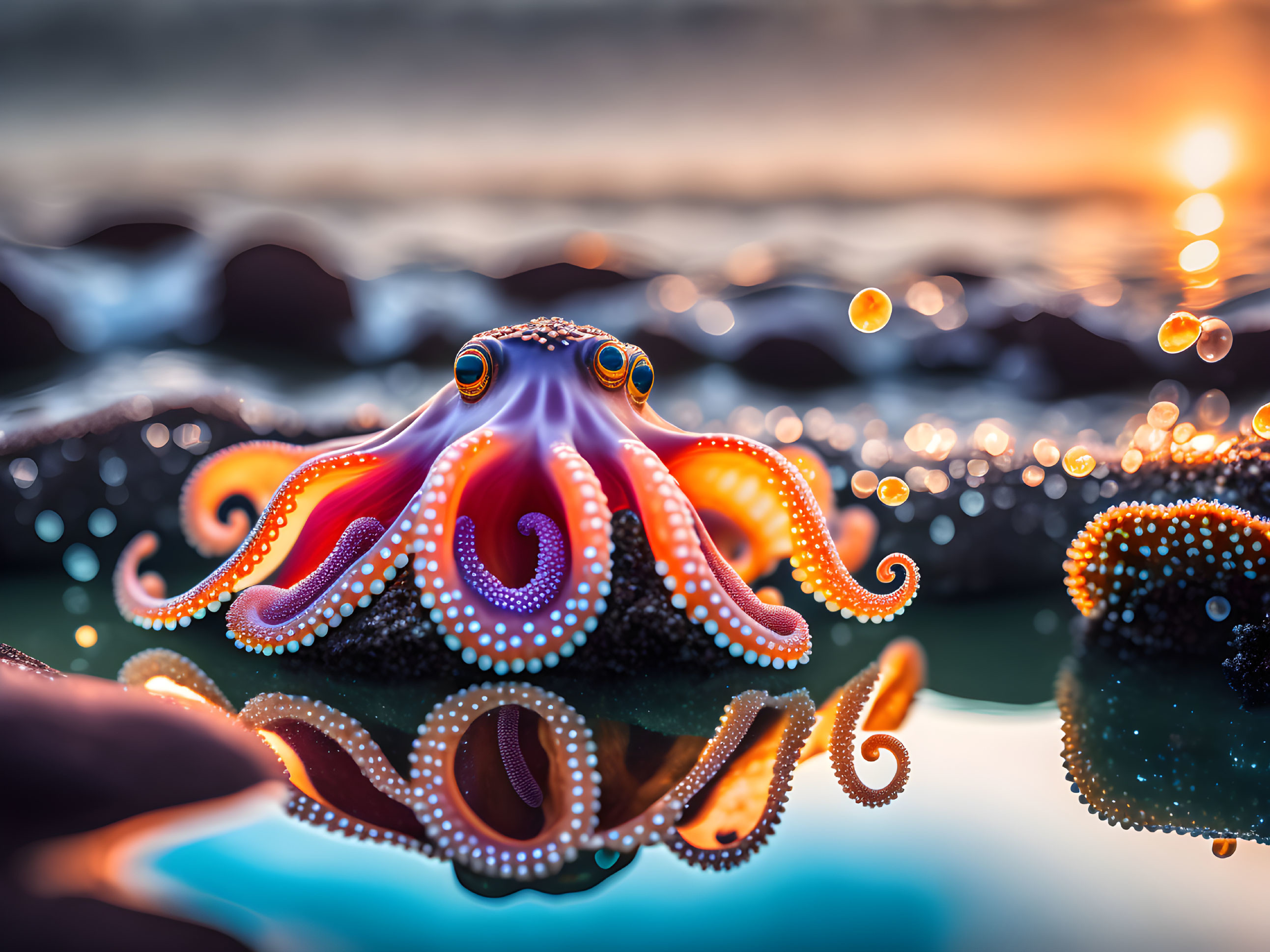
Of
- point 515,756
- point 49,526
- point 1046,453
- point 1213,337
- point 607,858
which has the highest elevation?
point 1213,337

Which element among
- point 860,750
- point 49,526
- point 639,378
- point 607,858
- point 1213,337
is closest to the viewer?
point 607,858

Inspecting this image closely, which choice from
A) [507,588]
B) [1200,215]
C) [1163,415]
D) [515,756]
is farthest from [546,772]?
[1200,215]

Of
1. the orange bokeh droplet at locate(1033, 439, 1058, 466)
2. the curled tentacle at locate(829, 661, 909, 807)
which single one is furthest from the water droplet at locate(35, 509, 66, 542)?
the orange bokeh droplet at locate(1033, 439, 1058, 466)

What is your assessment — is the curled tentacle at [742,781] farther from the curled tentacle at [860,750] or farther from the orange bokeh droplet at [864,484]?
the orange bokeh droplet at [864,484]

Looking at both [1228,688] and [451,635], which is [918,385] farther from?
[451,635]

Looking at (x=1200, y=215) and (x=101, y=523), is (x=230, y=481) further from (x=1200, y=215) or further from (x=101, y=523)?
(x=1200, y=215)

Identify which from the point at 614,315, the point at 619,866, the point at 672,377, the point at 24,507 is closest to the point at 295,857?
the point at 619,866

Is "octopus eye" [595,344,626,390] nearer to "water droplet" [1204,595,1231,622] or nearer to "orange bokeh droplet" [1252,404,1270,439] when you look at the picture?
"water droplet" [1204,595,1231,622]

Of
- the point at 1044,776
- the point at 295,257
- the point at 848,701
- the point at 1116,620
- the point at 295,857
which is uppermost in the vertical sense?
the point at 295,257
